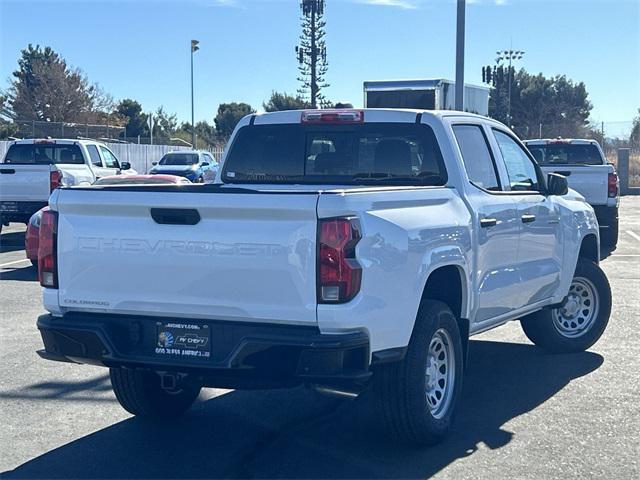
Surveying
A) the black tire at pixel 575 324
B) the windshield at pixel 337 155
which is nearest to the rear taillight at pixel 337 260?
the windshield at pixel 337 155

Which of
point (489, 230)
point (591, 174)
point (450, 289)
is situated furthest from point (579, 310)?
point (591, 174)

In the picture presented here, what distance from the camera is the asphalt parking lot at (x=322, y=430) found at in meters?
5.49

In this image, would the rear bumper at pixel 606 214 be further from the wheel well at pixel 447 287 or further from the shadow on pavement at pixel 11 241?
the wheel well at pixel 447 287

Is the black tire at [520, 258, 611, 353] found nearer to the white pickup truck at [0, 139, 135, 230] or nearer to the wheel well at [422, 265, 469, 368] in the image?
the wheel well at [422, 265, 469, 368]

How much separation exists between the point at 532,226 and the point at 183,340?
3323 millimetres

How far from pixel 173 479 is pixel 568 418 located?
8.92 feet

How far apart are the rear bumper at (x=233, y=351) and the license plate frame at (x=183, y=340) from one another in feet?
0.07

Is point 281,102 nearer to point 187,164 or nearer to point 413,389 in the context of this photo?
point 187,164

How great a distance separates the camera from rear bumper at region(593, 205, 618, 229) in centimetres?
1628

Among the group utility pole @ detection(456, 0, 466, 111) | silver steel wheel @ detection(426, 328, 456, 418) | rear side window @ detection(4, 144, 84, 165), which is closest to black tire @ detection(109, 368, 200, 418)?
silver steel wheel @ detection(426, 328, 456, 418)

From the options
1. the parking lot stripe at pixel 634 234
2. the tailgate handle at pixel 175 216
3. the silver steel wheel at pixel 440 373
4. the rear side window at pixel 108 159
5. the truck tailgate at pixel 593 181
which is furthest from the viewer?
the rear side window at pixel 108 159

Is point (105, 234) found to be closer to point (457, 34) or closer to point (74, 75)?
point (457, 34)

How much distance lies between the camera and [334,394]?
23.3 feet

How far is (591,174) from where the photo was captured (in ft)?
53.1
